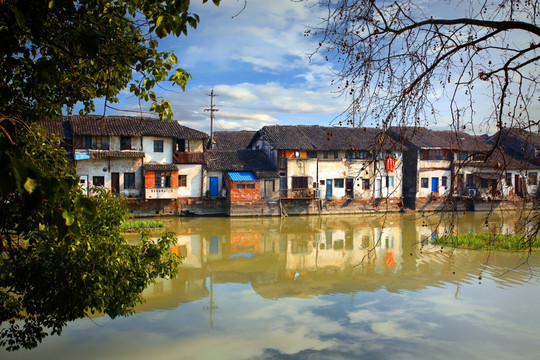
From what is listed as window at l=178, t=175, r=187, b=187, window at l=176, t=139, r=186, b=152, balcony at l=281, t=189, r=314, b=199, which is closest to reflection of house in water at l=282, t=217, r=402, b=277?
balcony at l=281, t=189, r=314, b=199

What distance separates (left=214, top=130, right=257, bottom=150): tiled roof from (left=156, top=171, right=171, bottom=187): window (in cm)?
966

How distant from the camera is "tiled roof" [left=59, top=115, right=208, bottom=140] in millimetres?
24172

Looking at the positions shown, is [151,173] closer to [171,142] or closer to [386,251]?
[171,142]

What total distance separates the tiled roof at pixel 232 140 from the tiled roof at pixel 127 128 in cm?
767

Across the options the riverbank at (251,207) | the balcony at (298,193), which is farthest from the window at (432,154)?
the balcony at (298,193)

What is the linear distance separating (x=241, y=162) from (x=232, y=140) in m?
8.28

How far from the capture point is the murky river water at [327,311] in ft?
24.4

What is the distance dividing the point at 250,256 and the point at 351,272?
14.2 feet

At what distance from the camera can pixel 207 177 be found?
1085 inches

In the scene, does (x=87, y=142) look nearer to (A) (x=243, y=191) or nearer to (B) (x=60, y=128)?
(B) (x=60, y=128)

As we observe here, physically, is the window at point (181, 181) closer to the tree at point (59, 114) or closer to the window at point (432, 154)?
the window at point (432, 154)

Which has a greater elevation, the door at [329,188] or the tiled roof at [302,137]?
the tiled roof at [302,137]

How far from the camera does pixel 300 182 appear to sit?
92.8 ft

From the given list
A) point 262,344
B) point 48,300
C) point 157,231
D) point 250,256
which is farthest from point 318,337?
point 157,231
